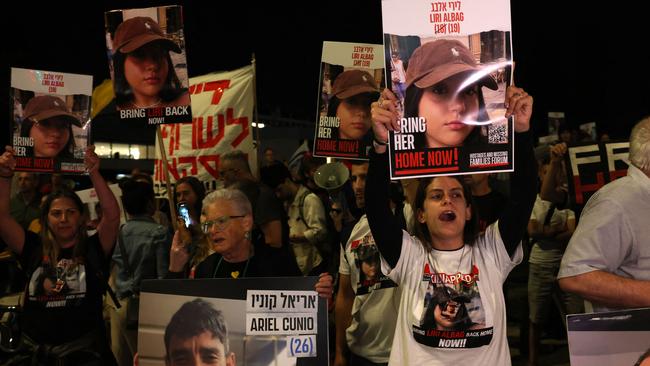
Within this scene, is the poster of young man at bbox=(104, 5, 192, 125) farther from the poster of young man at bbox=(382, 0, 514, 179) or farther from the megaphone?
the poster of young man at bbox=(382, 0, 514, 179)

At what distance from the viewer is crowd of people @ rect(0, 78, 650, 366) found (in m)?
3.11

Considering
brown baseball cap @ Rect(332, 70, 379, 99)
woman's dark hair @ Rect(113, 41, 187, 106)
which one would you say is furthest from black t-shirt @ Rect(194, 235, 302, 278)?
brown baseball cap @ Rect(332, 70, 379, 99)

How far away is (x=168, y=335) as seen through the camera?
137 inches

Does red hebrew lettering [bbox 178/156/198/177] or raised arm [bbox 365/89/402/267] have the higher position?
red hebrew lettering [bbox 178/156/198/177]

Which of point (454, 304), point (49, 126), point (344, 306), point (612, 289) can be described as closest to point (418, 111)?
point (454, 304)

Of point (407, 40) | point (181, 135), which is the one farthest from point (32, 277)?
point (181, 135)

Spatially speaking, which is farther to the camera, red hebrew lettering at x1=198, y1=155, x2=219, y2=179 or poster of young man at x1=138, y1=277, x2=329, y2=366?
red hebrew lettering at x1=198, y1=155, x2=219, y2=179

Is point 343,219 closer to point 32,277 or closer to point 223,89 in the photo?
point 223,89

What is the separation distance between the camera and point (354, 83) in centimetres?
613

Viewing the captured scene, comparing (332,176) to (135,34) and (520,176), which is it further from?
(520,176)

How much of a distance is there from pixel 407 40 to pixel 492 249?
1026 mm

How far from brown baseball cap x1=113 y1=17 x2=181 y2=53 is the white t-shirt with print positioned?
3088mm

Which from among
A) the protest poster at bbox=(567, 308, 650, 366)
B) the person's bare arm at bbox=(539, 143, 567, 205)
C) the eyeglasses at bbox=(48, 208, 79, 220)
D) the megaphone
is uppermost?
the megaphone

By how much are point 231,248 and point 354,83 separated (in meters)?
2.63
